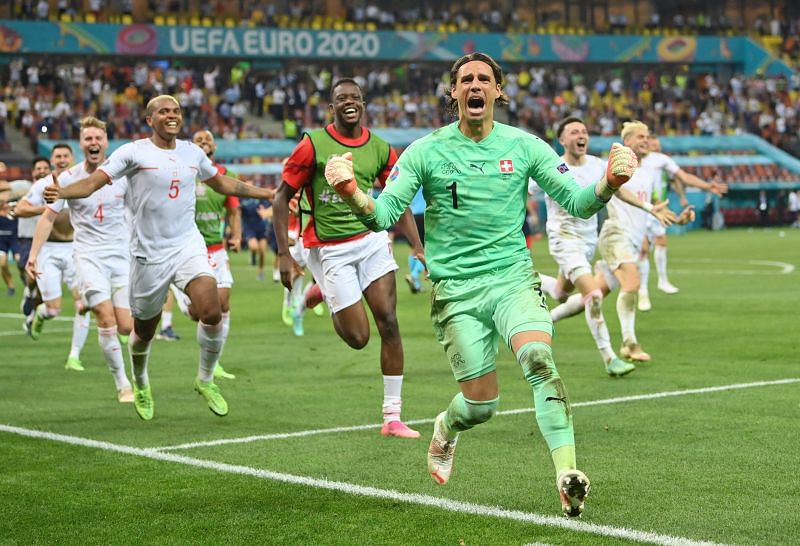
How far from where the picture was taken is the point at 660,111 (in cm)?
6247

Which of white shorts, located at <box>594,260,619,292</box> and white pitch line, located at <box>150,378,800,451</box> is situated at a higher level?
white shorts, located at <box>594,260,619,292</box>

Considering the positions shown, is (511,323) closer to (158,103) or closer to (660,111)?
(158,103)

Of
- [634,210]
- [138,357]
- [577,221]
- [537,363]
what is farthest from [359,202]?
[634,210]

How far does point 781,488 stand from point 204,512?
10.5 ft

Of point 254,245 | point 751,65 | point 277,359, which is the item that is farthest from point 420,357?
point 751,65

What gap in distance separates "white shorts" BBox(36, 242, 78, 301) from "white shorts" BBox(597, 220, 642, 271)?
6229 mm

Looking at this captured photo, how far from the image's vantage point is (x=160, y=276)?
1055 centimetres

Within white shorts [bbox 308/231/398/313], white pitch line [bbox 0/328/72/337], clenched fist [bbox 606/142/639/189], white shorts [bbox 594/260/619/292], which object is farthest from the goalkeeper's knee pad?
white pitch line [bbox 0/328/72/337]

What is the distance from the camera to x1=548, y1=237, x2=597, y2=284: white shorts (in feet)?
43.8

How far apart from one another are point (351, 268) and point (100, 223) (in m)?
3.62


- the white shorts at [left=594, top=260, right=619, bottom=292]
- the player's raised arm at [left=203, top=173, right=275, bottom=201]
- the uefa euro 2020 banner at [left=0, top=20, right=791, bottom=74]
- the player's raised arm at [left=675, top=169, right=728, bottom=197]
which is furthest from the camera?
the uefa euro 2020 banner at [left=0, top=20, right=791, bottom=74]

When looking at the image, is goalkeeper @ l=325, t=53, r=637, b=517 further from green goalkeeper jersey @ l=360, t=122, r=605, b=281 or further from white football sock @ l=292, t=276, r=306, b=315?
white football sock @ l=292, t=276, r=306, b=315

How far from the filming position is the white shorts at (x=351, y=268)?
1043cm

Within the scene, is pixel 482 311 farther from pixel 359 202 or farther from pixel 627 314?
pixel 627 314
